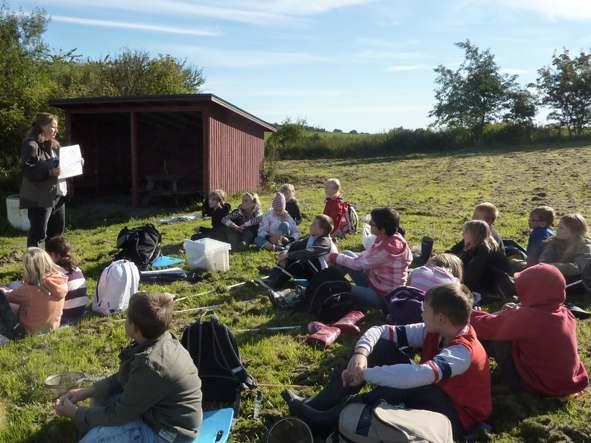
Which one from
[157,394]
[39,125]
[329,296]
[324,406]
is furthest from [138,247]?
[157,394]

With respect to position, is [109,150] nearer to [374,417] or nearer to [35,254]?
[35,254]

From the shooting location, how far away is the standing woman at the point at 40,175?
728 cm

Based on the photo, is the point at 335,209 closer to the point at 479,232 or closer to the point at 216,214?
the point at 216,214

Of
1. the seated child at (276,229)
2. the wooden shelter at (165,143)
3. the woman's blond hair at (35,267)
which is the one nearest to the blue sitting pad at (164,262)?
the seated child at (276,229)

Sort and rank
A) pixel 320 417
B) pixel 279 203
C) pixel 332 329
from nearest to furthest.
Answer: pixel 320 417
pixel 332 329
pixel 279 203

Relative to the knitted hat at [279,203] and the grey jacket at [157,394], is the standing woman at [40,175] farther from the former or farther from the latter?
the grey jacket at [157,394]

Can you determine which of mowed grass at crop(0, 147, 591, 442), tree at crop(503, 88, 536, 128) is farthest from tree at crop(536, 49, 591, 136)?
mowed grass at crop(0, 147, 591, 442)

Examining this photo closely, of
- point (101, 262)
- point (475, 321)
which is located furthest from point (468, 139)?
point (475, 321)

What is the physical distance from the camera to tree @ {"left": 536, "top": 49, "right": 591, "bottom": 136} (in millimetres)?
42250

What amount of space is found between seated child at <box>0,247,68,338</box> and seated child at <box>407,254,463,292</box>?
3.31 metres

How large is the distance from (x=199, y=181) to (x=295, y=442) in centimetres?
1505

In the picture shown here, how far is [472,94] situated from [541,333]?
44.9 meters

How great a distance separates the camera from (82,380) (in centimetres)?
440

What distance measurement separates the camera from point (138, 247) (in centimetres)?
798
